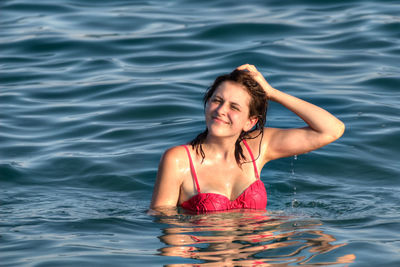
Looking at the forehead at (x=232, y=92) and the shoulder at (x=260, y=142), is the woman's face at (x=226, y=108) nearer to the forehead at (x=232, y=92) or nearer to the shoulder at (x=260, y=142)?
the forehead at (x=232, y=92)

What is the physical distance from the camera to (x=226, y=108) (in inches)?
225

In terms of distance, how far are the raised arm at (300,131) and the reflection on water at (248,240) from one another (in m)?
0.57

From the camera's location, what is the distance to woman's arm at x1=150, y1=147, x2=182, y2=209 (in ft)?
19.4

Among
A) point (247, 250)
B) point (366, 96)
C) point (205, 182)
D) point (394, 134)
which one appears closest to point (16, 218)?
point (205, 182)

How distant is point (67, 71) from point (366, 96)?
481 cm

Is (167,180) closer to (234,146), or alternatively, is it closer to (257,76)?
(234,146)

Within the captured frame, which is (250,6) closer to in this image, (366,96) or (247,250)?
(366,96)

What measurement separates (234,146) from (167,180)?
0.67m

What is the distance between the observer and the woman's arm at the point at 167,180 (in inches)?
232

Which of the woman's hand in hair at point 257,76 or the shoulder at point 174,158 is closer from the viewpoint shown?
the woman's hand in hair at point 257,76

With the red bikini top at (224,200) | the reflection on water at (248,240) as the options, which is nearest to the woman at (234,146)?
the red bikini top at (224,200)

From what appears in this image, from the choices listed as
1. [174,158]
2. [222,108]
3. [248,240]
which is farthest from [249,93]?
[248,240]

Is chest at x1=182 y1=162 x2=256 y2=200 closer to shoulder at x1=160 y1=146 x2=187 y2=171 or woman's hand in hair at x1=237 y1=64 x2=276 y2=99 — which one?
shoulder at x1=160 y1=146 x2=187 y2=171

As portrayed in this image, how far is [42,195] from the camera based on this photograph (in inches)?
282
